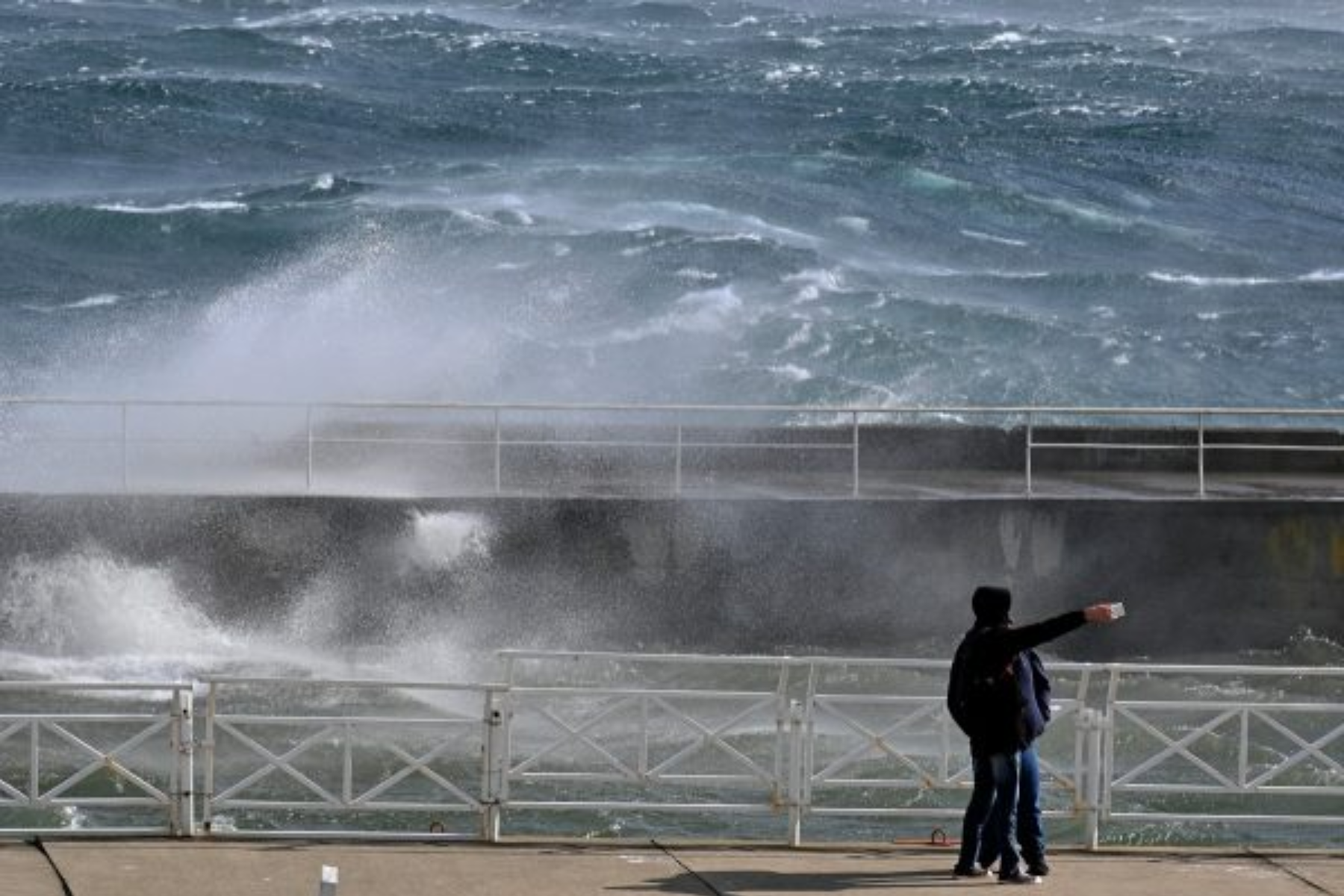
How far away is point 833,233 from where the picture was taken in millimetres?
58031

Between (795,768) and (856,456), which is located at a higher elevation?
(856,456)

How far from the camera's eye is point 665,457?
97.1 feet

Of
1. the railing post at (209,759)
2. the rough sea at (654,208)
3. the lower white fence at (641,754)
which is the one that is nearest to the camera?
the railing post at (209,759)

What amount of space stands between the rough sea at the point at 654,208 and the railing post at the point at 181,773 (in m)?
21.2

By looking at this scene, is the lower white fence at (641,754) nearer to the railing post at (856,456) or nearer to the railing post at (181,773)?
the railing post at (181,773)

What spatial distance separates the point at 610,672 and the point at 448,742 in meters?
11.3

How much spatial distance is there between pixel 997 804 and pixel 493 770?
8.52ft

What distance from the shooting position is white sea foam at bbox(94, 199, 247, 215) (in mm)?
57719

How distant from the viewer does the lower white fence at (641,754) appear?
49.8 ft

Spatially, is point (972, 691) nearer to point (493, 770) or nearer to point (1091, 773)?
point (1091, 773)

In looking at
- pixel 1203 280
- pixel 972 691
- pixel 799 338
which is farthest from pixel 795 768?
pixel 1203 280

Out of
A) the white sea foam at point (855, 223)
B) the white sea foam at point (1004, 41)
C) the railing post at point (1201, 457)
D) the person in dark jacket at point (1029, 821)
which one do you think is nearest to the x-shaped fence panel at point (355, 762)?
the person in dark jacket at point (1029, 821)

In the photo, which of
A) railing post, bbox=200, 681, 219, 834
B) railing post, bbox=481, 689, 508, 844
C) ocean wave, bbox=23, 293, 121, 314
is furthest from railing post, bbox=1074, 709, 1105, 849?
ocean wave, bbox=23, 293, 121, 314

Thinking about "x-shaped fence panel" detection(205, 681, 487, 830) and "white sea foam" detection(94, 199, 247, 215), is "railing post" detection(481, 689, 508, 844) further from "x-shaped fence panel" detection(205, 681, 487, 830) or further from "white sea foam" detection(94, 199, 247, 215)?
"white sea foam" detection(94, 199, 247, 215)
